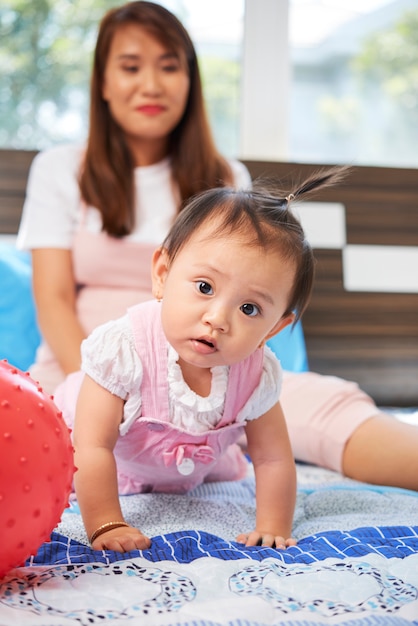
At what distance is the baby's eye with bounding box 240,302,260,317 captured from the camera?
3.21 feet

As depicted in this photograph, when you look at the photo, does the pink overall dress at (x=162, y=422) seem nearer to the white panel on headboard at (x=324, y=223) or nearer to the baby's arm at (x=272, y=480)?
the baby's arm at (x=272, y=480)

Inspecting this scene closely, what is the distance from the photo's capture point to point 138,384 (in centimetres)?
106

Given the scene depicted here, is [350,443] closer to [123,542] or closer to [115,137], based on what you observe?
[123,542]

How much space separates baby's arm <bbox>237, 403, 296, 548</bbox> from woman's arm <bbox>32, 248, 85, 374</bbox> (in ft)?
1.86

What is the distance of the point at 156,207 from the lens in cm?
179

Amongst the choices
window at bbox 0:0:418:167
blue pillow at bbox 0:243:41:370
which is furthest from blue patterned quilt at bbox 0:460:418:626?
window at bbox 0:0:418:167

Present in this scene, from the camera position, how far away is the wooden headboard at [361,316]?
7.45 feet

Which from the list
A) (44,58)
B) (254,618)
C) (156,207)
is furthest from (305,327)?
(254,618)

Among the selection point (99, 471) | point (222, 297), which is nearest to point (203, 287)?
point (222, 297)

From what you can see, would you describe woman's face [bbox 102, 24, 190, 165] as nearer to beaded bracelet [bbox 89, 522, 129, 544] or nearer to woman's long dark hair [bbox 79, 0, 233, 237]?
woman's long dark hair [bbox 79, 0, 233, 237]

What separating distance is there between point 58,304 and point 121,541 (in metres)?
0.82

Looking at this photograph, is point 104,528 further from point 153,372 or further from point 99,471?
point 153,372

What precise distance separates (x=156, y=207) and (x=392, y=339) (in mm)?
913

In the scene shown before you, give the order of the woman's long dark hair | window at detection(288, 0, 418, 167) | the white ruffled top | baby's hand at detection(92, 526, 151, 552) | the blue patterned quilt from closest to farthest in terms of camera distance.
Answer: the blue patterned quilt < baby's hand at detection(92, 526, 151, 552) < the white ruffled top < the woman's long dark hair < window at detection(288, 0, 418, 167)
